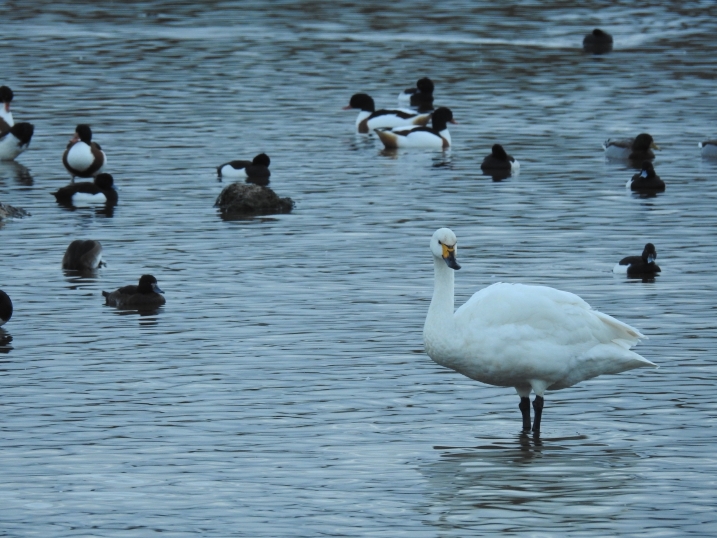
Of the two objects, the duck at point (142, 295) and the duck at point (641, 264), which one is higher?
the duck at point (641, 264)

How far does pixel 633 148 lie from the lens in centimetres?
2961

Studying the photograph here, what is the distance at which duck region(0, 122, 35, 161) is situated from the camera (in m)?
30.5

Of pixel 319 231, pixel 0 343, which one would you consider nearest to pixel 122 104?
pixel 319 231

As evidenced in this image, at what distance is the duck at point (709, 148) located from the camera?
2952cm

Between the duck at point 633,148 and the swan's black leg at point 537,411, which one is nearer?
the swan's black leg at point 537,411

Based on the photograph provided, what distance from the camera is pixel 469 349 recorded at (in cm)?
1223

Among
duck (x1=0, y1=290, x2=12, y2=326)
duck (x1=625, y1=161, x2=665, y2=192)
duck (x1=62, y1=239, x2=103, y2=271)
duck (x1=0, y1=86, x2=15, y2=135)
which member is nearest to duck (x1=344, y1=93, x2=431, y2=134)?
duck (x1=0, y1=86, x2=15, y2=135)

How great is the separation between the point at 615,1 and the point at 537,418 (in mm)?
53783

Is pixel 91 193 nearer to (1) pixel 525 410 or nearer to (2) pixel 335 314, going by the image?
(2) pixel 335 314

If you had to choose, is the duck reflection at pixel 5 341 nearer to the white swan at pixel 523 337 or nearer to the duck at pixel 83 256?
the duck at pixel 83 256

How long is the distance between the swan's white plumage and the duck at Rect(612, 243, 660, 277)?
6320 millimetres

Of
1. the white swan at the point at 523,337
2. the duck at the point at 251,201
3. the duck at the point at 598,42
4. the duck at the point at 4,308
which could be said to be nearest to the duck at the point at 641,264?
the white swan at the point at 523,337

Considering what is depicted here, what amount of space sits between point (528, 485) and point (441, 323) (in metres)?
1.73

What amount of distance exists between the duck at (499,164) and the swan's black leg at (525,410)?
15.6 m
